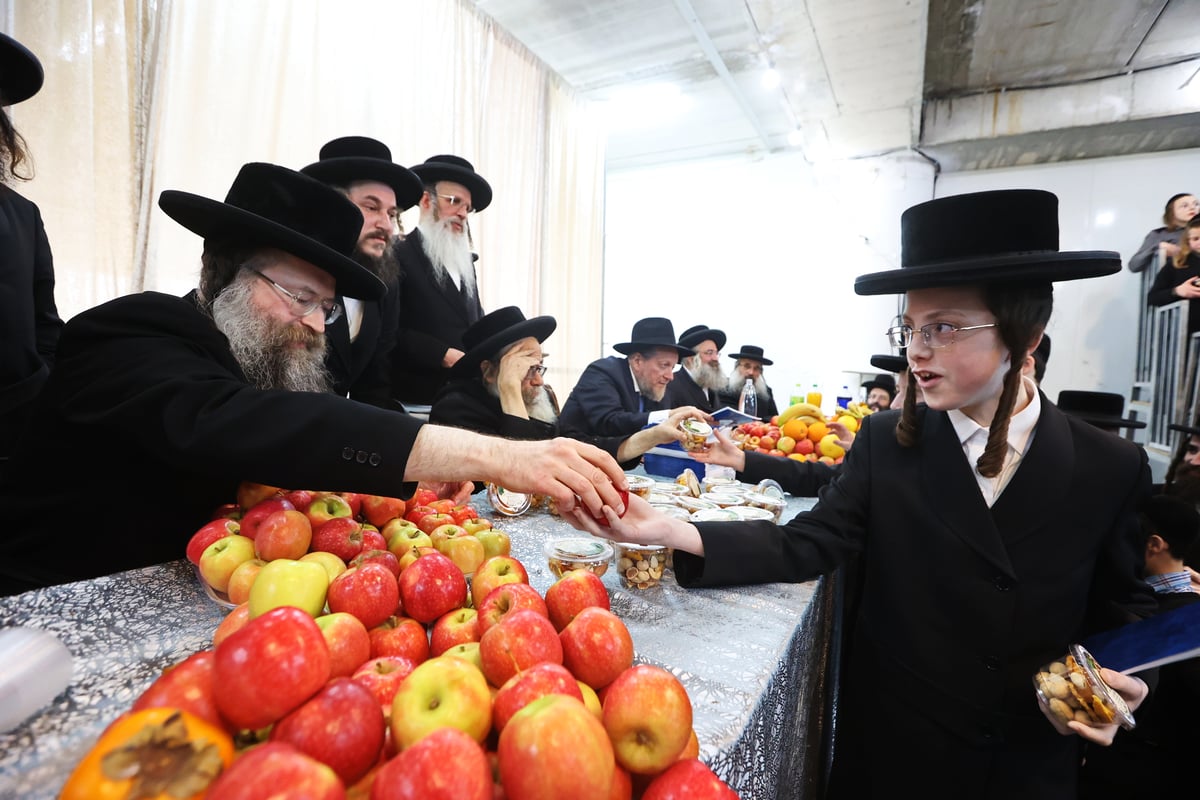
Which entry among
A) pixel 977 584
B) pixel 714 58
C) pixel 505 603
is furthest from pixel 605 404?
pixel 714 58

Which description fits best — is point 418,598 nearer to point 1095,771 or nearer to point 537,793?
point 537,793

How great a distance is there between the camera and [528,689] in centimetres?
68

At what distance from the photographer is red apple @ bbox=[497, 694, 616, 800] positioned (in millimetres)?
562

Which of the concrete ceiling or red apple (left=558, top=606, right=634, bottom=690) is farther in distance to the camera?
the concrete ceiling

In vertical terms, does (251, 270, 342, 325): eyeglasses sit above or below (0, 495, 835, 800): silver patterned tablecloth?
above

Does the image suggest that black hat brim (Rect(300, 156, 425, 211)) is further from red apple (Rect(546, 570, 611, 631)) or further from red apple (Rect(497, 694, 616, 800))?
red apple (Rect(497, 694, 616, 800))

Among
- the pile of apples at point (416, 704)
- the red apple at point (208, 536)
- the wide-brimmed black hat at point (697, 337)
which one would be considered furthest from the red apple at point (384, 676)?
the wide-brimmed black hat at point (697, 337)

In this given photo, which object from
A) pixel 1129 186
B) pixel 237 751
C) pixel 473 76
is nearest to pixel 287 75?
pixel 473 76

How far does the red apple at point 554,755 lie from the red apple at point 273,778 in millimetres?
171

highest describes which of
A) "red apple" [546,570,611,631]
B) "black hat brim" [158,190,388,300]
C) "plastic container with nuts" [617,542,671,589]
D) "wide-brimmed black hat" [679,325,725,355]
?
"wide-brimmed black hat" [679,325,725,355]

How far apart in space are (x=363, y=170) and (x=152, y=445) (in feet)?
6.82

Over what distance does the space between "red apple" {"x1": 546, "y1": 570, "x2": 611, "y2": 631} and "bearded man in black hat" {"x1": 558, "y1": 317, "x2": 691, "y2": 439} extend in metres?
2.39

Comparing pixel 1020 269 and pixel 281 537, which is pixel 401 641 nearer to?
pixel 281 537

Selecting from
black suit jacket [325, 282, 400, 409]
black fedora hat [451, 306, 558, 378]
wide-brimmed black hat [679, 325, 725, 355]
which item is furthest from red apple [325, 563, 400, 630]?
wide-brimmed black hat [679, 325, 725, 355]
